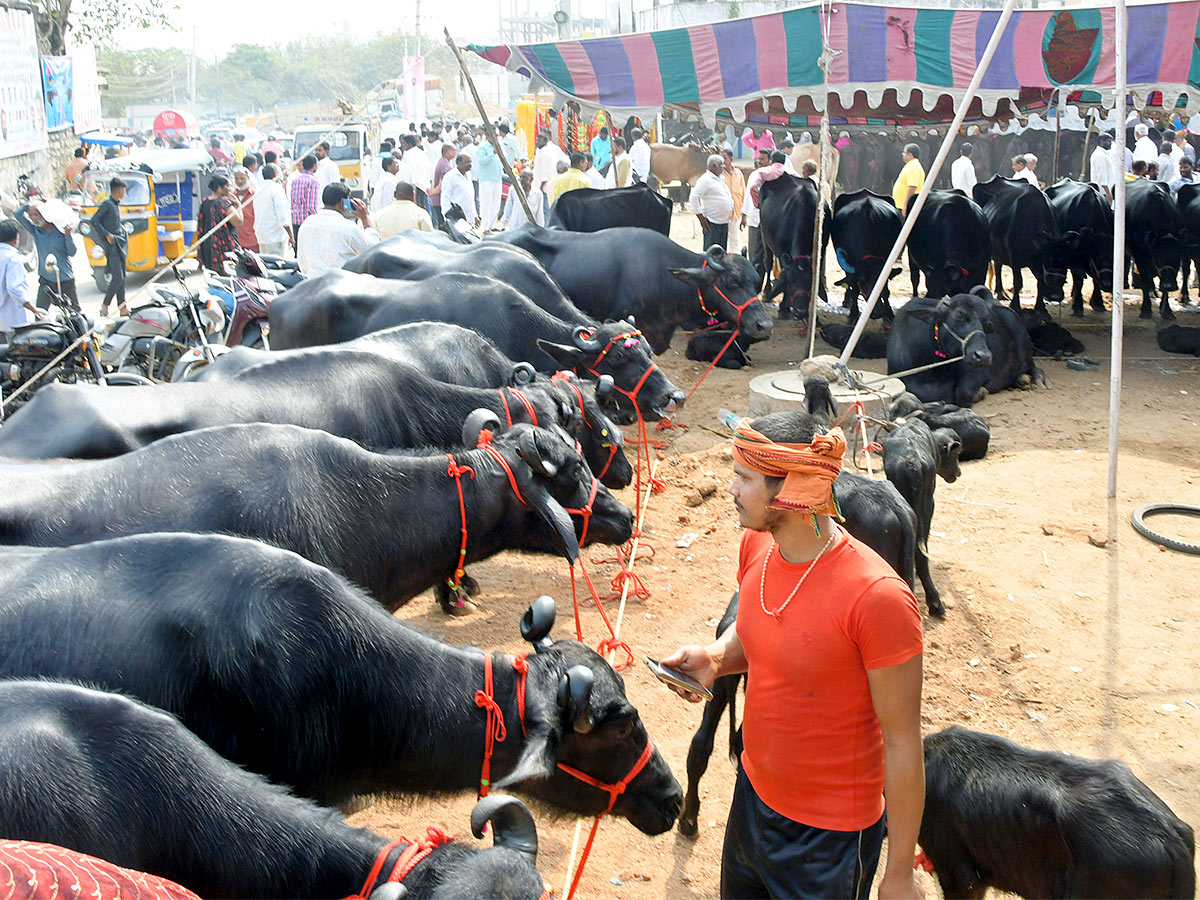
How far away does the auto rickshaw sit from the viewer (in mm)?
16828

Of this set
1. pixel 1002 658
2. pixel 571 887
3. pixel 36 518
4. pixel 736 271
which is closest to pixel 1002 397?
pixel 736 271

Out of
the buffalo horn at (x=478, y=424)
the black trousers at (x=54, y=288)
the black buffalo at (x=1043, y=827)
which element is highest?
the black trousers at (x=54, y=288)

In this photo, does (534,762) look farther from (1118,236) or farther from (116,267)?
(116,267)

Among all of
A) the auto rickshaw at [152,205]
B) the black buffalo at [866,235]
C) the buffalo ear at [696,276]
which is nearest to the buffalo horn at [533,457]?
the buffalo ear at [696,276]

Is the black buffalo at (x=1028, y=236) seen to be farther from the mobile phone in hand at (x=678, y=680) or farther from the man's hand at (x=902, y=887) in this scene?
the man's hand at (x=902, y=887)

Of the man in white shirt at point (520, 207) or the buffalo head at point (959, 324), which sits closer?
the buffalo head at point (959, 324)

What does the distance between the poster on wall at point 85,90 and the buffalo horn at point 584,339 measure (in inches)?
949

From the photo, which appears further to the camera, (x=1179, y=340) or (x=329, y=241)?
(x=1179, y=340)

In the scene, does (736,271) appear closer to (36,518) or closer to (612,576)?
(612,576)

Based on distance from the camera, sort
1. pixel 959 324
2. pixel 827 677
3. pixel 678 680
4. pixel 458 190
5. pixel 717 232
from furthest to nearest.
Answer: pixel 458 190 → pixel 717 232 → pixel 959 324 → pixel 678 680 → pixel 827 677

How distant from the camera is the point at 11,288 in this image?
8.93 meters

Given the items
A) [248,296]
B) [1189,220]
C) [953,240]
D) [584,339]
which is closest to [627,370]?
[584,339]

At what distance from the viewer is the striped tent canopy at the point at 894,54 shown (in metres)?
9.67

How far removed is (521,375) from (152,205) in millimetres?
13725
